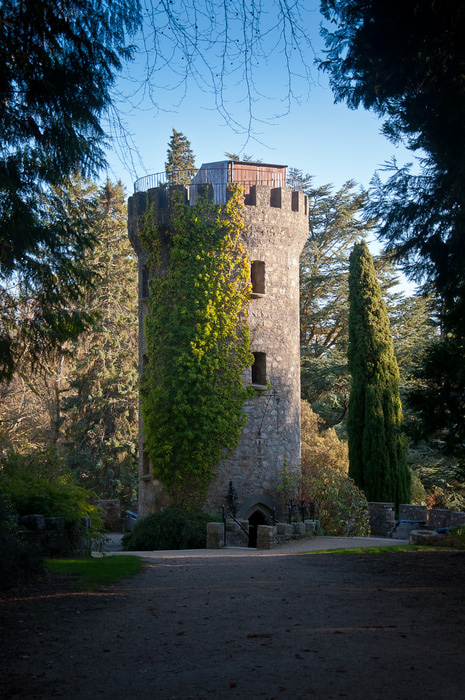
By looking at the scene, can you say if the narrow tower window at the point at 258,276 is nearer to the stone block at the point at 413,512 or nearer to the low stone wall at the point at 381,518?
the low stone wall at the point at 381,518

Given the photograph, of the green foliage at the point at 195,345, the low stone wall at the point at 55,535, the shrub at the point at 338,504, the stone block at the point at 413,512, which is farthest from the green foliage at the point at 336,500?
the low stone wall at the point at 55,535

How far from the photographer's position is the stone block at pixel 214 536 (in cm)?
1559

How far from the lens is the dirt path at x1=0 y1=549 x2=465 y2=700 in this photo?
4523mm

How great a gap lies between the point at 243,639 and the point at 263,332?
48.9 ft

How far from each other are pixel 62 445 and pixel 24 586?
2334 cm

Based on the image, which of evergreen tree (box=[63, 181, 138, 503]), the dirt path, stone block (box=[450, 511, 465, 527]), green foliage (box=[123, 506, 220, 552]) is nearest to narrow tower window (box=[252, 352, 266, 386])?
green foliage (box=[123, 506, 220, 552])

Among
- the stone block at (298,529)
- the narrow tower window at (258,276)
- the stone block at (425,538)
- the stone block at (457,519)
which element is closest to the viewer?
the stone block at (425,538)

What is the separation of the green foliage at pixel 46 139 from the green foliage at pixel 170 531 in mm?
8905

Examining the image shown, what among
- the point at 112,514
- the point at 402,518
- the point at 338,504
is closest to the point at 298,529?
the point at 338,504

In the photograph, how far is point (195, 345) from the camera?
19.4 m

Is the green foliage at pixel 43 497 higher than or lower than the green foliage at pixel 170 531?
higher

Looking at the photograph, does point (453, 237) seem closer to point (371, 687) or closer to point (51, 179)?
point (51, 179)

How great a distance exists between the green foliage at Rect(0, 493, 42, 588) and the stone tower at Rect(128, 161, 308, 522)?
435 inches

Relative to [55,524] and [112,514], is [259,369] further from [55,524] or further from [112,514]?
[55,524]
